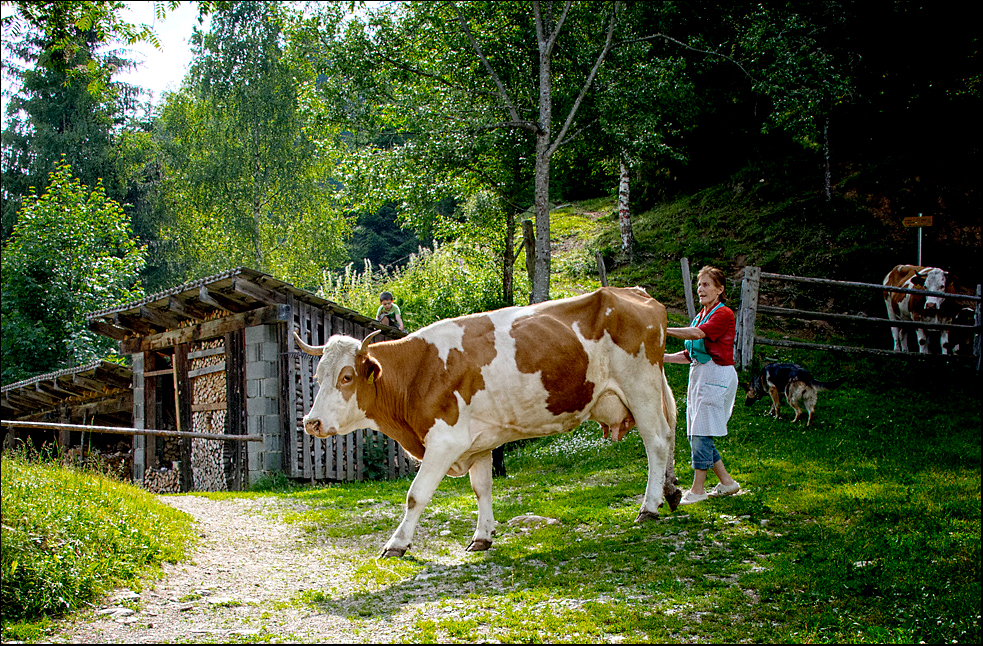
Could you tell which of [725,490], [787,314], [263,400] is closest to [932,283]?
[787,314]

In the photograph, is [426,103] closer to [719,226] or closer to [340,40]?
[340,40]

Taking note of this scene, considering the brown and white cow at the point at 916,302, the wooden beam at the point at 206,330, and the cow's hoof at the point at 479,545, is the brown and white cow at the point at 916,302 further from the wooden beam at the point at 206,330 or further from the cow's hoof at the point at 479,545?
the wooden beam at the point at 206,330

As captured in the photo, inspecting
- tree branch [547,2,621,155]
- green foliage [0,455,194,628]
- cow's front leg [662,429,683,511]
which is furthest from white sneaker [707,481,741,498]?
tree branch [547,2,621,155]

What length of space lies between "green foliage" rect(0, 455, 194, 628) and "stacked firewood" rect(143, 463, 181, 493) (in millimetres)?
9234

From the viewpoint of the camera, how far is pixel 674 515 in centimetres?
664

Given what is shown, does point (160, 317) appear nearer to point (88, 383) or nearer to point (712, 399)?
point (88, 383)

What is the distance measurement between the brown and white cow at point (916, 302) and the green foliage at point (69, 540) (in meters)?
12.7

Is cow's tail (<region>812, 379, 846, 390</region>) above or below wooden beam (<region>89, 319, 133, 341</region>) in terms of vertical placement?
below

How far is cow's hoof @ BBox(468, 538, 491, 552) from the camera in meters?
6.37

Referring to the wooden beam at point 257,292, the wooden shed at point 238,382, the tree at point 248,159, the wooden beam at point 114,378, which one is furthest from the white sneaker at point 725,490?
the tree at point 248,159

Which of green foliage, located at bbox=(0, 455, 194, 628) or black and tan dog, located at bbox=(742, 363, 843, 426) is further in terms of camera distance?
black and tan dog, located at bbox=(742, 363, 843, 426)

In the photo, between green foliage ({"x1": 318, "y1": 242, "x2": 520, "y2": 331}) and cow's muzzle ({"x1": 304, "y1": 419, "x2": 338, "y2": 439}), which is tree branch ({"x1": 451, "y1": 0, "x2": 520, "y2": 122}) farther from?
cow's muzzle ({"x1": 304, "y1": 419, "x2": 338, "y2": 439})

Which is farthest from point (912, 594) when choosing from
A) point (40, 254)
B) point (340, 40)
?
point (40, 254)

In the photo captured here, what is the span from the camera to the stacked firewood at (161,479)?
16.2 metres
